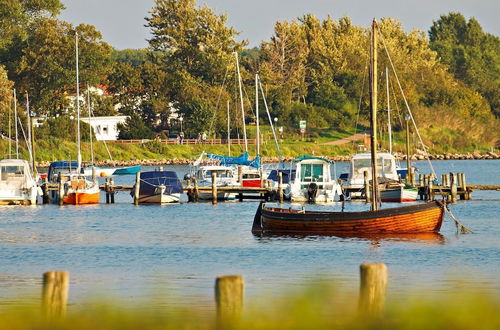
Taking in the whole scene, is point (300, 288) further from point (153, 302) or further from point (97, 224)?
point (97, 224)

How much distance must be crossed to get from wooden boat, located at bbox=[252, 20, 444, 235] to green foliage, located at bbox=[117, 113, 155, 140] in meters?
95.0

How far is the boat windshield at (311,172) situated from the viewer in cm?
6169

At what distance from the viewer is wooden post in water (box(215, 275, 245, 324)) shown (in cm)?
1429

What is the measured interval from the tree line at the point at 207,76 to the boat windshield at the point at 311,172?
207ft

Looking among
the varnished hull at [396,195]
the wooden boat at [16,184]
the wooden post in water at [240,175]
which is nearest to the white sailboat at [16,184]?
the wooden boat at [16,184]

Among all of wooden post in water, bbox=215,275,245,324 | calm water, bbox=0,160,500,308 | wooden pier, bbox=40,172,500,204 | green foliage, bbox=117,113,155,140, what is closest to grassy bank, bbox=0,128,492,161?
green foliage, bbox=117,113,155,140

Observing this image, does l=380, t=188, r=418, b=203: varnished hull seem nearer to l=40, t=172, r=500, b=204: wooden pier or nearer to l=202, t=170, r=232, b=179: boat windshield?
l=40, t=172, r=500, b=204: wooden pier

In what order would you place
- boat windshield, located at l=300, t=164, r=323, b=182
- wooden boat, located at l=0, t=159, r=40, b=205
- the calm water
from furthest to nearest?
boat windshield, located at l=300, t=164, r=323, b=182 → wooden boat, located at l=0, t=159, r=40, b=205 → the calm water

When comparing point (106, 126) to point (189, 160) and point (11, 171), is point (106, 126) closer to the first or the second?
point (189, 160)

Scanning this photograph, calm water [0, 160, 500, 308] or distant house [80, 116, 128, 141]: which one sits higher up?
distant house [80, 116, 128, 141]

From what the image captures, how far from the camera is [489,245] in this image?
41.6 m

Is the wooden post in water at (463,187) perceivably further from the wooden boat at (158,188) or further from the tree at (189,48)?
the tree at (189,48)

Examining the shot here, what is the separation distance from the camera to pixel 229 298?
14453 mm

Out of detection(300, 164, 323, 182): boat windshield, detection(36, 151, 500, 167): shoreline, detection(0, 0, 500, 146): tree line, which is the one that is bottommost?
detection(300, 164, 323, 182): boat windshield
